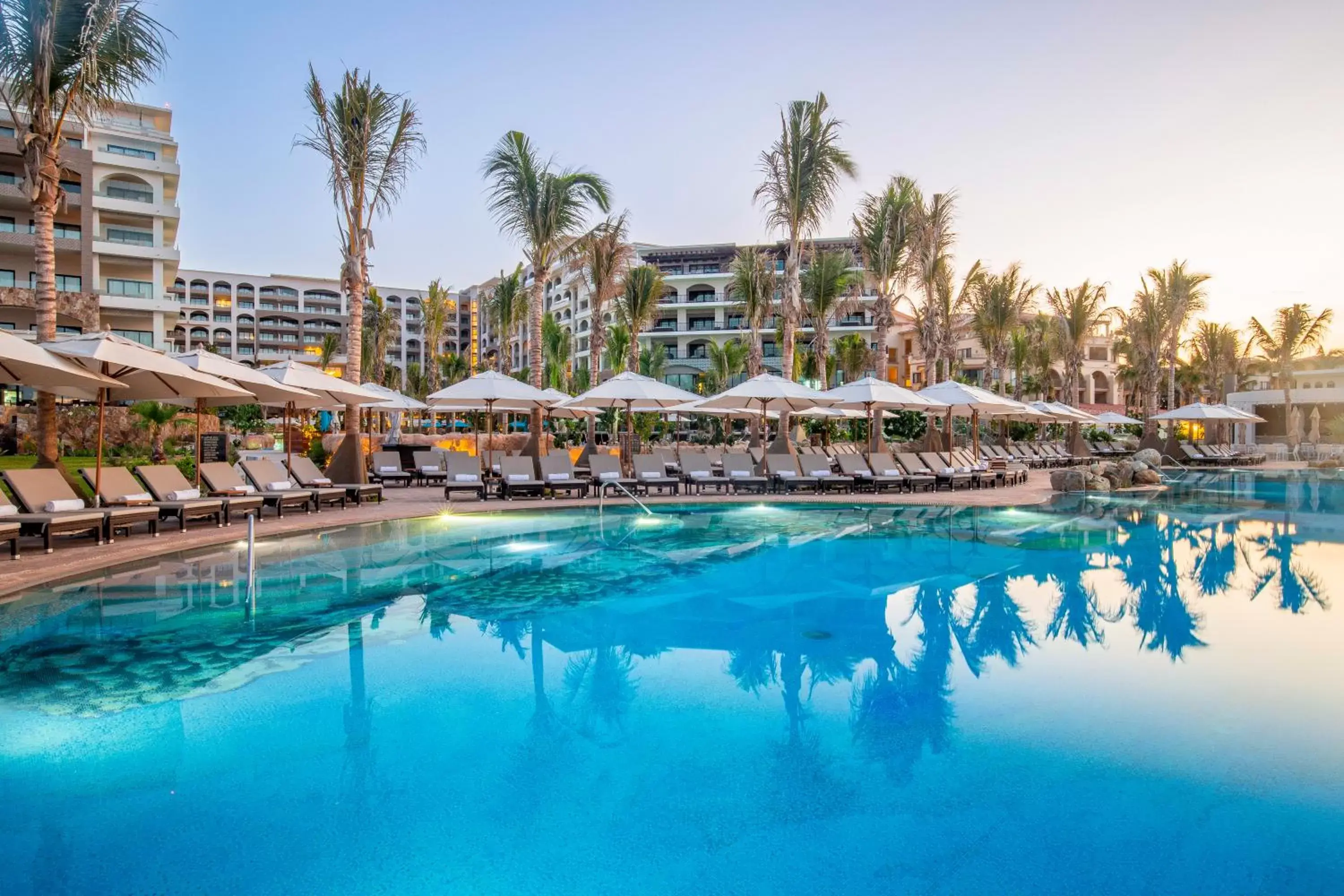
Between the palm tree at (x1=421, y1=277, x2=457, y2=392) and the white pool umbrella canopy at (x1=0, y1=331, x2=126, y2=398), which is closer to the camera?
the white pool umbrella canopy at (x1=0, y1=331, x2=126, y2=398)

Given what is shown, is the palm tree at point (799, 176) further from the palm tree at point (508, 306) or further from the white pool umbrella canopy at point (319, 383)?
the palm tree at point (508, 306)

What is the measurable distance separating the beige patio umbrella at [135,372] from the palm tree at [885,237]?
17242 mm

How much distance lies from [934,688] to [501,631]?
354 centimetres

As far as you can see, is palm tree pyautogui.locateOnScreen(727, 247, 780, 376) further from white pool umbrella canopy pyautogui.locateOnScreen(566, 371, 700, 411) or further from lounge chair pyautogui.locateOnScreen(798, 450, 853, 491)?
white pool umbrella canopy pyautogui.locateOnScreen(566, 371, 700, 411)

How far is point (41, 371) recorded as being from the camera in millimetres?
9352

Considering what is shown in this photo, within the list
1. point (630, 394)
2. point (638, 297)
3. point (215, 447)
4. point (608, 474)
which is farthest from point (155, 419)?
point (630, 394)

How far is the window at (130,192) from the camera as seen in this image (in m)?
38.8

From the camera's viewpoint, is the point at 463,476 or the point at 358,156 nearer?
the point at 463,476

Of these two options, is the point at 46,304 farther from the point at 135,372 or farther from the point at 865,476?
the point at 865,476

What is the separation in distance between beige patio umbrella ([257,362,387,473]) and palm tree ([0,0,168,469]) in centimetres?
341

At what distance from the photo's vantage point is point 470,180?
2554 inches

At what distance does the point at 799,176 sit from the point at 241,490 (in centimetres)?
1497

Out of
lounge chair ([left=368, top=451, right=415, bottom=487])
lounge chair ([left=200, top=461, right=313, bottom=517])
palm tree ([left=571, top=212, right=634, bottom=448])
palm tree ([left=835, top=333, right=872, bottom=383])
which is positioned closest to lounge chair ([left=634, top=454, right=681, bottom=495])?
lounge chair ([left=368, top=451, right=415, bottom=487])

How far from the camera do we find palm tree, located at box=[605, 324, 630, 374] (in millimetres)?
37531
